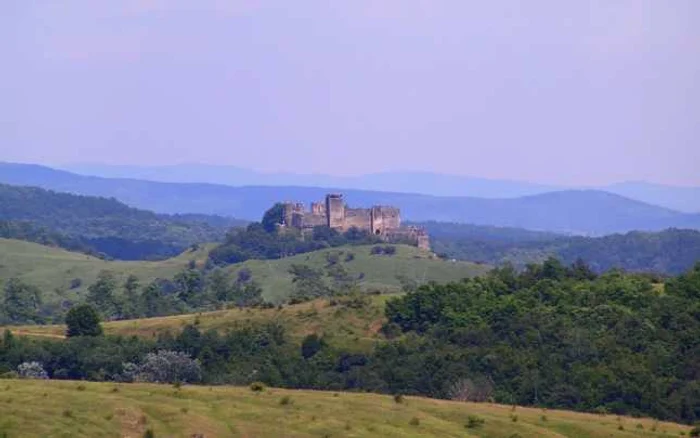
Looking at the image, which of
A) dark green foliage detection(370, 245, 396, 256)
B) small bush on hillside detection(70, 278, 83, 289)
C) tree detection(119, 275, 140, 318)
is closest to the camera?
→ tree detection(119, 275, 140, 318)

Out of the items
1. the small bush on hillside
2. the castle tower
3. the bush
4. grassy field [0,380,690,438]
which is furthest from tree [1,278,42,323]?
grassy field [0,380,690,438]

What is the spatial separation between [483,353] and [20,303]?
59918 millimetres

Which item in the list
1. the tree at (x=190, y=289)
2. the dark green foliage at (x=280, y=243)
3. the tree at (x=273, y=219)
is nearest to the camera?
the tree at (x=190, y=289)

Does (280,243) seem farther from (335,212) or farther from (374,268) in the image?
(374,268)

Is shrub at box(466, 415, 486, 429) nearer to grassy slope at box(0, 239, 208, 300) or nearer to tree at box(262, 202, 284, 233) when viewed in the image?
grassy slope at box(0, 239, 208, 300)

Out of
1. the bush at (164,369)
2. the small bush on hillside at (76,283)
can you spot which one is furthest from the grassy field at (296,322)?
the small bush on hillside at (76,283)

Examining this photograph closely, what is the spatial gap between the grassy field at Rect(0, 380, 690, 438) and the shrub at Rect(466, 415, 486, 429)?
0.25 feet

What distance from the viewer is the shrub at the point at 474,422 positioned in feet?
148

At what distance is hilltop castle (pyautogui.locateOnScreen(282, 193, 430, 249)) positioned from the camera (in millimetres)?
176250

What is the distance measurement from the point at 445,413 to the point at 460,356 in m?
25.7

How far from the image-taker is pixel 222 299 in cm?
Result: 11838

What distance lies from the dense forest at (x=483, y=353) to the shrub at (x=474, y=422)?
17865mm

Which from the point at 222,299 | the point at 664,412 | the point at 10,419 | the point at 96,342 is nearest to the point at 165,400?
the point at 10,419

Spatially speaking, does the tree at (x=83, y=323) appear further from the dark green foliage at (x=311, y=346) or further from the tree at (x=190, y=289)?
the tree at (x=190, y=289)
